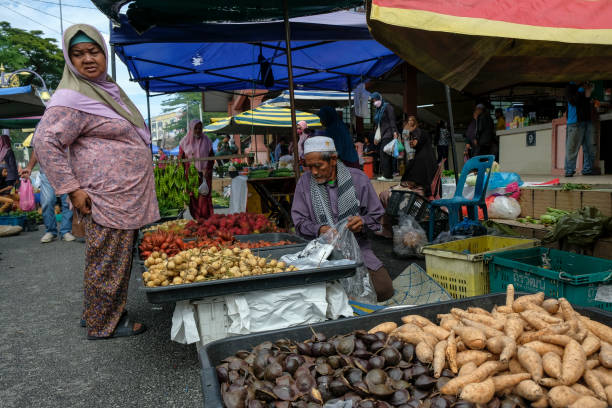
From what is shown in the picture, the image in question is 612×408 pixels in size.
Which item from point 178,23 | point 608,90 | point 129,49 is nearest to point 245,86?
point 129,49

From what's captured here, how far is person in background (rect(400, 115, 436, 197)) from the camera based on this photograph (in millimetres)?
6523

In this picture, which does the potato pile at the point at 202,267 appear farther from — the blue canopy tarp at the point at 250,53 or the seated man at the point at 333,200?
the blue canopy tarp at the point at 250,53

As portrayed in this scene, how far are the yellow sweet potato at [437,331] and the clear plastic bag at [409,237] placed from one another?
153 inches

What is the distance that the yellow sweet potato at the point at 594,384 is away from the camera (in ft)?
4.63

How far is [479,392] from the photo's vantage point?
55.7 inches

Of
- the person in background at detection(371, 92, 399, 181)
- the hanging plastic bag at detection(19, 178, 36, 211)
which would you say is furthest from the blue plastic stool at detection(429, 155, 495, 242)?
the hanging plastic bag at detection(19, 178, 36, 211)

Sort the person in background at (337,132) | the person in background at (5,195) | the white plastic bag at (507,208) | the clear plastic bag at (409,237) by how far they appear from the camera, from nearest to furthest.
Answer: the clear plastic bag at (409,237) → the white plastic bag at (507,208) → the person in background at (337,132) → the person in background at (5,195)

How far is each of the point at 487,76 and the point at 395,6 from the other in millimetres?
1816

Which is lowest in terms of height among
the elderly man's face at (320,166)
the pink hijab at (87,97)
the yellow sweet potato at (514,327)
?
the yellow sweet potato at (514,327)

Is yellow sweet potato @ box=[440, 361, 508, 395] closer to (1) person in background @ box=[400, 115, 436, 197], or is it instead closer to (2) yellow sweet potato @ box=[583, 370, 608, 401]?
(2) yellow sweet potato @ box=[583, 370, 608, 401]

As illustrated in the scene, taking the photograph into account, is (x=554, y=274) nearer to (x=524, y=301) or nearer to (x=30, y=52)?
(x=524, y=301)

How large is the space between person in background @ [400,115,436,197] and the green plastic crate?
9.92 ft

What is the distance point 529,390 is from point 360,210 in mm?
2400

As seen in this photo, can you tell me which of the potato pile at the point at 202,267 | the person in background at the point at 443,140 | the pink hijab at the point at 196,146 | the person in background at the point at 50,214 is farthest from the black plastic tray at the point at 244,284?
the person in background at the point at 443,140
